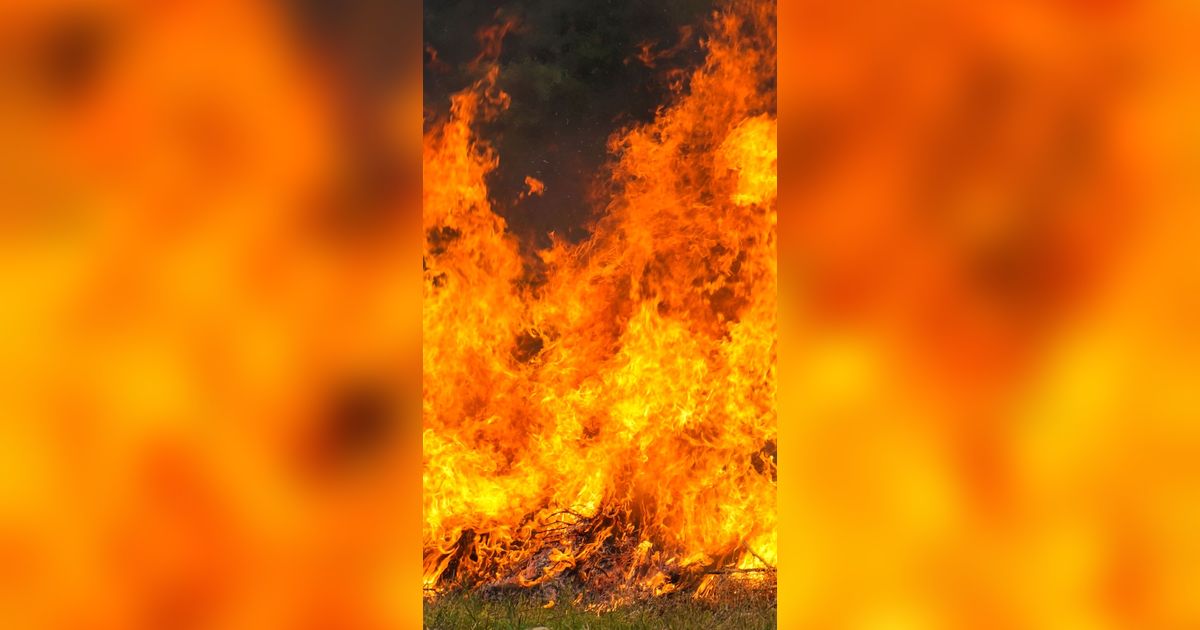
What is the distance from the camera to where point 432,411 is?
639 centimetres

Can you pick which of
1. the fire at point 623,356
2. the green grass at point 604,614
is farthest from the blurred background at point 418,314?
the fire at point 623,356

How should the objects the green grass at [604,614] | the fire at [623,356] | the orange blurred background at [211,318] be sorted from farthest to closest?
the fire at [623,356] → the green grass at [604,614] → the orange blurred background at [211,318]

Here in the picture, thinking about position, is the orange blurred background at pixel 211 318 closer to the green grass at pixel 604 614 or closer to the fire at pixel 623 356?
the green grass at pixel 604 614

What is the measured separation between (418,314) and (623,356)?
17.0 ft

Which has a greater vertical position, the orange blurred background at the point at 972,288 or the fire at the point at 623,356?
the orange blurred background at the point at 972,288

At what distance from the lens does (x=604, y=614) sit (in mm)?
5465

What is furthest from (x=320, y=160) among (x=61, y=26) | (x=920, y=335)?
(x=920, y=335)

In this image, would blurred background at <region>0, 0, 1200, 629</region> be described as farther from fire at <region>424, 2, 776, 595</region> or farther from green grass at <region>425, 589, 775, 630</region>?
fire at <region>424, 2, 776, 595</region>

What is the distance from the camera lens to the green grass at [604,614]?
5.31 m

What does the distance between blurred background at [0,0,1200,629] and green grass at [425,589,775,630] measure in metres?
4.11

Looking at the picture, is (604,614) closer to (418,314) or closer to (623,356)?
(623,356)

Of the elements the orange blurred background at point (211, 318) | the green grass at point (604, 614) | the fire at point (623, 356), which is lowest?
the green grass at point (604, 614)

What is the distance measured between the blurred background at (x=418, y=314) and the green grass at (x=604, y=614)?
4.11 m

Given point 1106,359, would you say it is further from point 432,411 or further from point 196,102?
point 432,411
